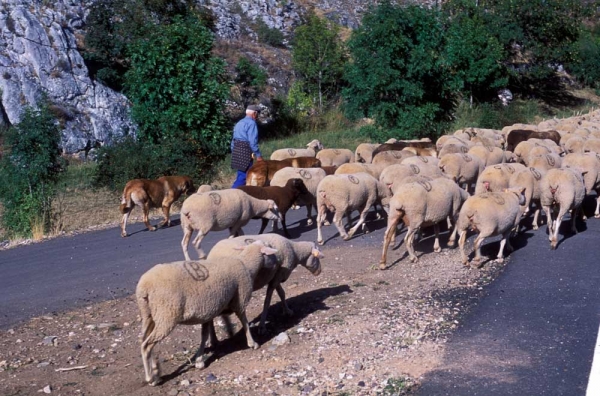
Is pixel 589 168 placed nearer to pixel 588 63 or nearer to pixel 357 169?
pixel 357 169

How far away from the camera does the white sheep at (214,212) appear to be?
452 inches

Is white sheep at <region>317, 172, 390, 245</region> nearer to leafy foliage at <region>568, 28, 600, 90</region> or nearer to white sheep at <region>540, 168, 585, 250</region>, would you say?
white sheep at <region>540, 168, 585, 250</region>

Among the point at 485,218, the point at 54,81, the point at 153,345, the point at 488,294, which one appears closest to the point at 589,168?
the point at 485,218

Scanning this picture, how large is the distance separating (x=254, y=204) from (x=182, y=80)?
13693 millimetres

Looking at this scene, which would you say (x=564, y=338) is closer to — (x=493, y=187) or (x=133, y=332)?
(x=133, y=332)

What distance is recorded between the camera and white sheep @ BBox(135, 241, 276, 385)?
6.94 metres

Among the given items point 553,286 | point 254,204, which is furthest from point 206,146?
point 553,286

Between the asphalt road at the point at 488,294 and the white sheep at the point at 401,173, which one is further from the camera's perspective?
the white sheep at the point at 401,173

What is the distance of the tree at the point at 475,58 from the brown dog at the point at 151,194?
22398 millimetres

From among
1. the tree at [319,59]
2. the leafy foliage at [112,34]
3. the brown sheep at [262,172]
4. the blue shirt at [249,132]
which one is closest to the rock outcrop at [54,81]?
the leafy foliage at [112,34]

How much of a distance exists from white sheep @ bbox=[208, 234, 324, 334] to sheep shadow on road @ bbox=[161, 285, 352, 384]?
13 cm

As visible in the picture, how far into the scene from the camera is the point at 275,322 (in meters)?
8.80

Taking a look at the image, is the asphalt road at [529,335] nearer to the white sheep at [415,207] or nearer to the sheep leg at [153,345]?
the white sheep at [415,207]

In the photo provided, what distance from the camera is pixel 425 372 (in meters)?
6.98
